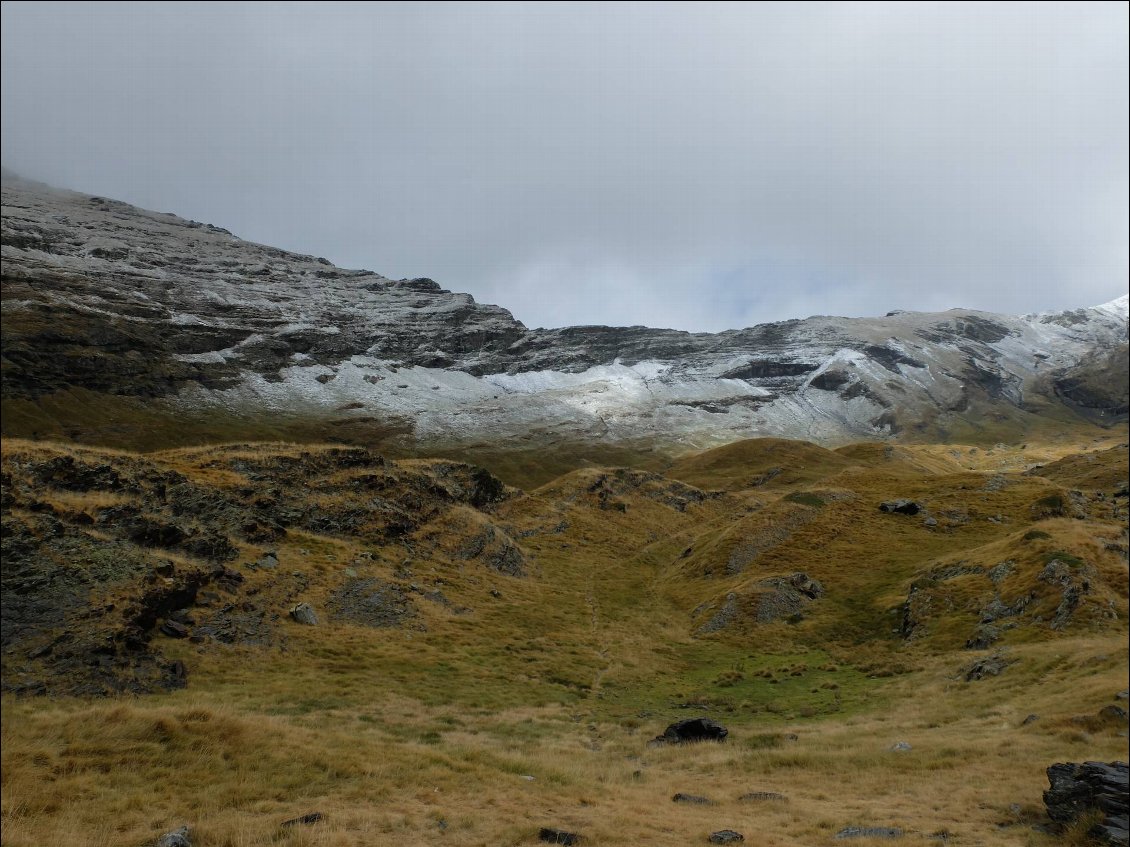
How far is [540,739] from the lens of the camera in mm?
23953

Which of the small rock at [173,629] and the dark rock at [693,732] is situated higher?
the small rock at [173,629]

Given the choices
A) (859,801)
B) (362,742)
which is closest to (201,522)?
(362,742)

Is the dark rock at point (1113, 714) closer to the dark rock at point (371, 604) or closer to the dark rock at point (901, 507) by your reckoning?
the dark rock at point (371, 604)

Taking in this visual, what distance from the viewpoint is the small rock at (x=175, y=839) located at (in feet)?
38.8

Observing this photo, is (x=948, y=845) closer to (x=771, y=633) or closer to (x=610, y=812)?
(x=610, y=812)

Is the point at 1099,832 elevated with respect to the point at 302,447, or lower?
lower

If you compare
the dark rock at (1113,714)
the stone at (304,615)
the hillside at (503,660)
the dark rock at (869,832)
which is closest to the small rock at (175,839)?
the hillside at (503,660)

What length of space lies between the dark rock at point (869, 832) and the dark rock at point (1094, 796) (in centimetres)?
393

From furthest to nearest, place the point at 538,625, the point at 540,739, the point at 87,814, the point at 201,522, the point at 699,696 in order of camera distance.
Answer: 1. the point at 538,625
2. the point at 201,522
3. the point at 699,696
4. the point at 540,739
5. the point at 87,814

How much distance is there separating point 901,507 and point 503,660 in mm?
46765

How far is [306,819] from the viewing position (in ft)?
44.3

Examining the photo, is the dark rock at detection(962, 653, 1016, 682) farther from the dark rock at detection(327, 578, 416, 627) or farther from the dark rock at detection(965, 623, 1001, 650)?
→ the dark rock at detection(327, 578, 416, 627)

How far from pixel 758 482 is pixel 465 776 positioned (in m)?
118

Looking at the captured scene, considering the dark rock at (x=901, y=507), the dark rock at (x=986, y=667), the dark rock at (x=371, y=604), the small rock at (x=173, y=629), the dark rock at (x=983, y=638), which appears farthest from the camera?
the dark rock at (x=901, y=507)
